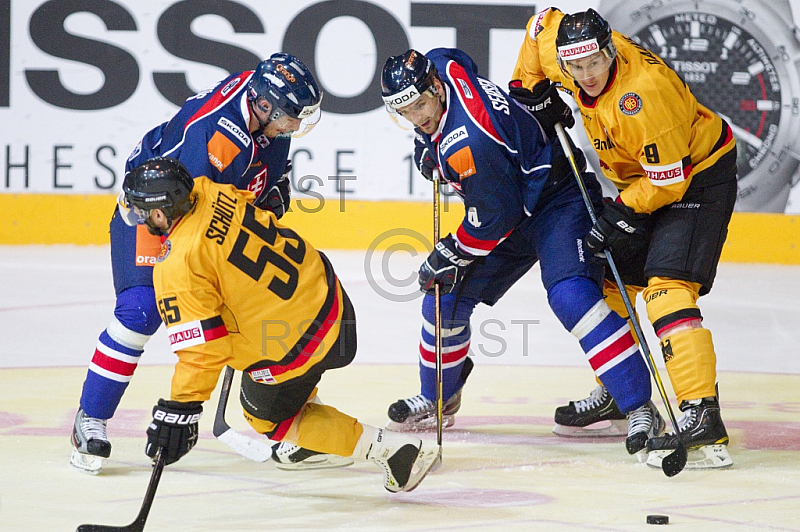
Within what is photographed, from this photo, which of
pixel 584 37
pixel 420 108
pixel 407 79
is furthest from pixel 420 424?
pixel 584 37

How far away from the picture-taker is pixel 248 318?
2781 millimetres

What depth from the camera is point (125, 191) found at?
2.74 m

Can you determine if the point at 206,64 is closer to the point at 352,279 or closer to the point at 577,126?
the point at 352,279

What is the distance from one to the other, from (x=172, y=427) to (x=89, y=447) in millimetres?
724

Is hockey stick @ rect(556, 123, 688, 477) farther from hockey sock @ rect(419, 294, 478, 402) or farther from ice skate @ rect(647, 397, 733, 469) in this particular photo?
hockey sock @ rect(419, 294, 478, 402)

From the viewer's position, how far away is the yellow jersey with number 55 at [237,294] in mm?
2613

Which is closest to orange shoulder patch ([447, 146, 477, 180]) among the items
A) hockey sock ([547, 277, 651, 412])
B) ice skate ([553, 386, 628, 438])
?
hockey sock ([547, 277, 651, 412])

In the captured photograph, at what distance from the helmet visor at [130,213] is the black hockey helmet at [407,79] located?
93cm

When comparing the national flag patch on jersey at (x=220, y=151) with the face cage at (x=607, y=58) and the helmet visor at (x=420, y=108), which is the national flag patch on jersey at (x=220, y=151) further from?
the face cage at (x=607, y=58)

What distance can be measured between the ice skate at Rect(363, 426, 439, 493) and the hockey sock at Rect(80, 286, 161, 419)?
0.81 meters

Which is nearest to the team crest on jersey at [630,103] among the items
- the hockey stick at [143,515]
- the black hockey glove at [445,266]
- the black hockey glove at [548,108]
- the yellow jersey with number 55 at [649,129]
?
the yellow jersey with number 55 at [649,129]

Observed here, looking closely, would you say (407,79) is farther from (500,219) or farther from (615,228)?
(615,228)

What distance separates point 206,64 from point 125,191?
546 centimetres

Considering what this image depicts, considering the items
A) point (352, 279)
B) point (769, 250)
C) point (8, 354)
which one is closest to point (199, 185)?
point (8, 354)
